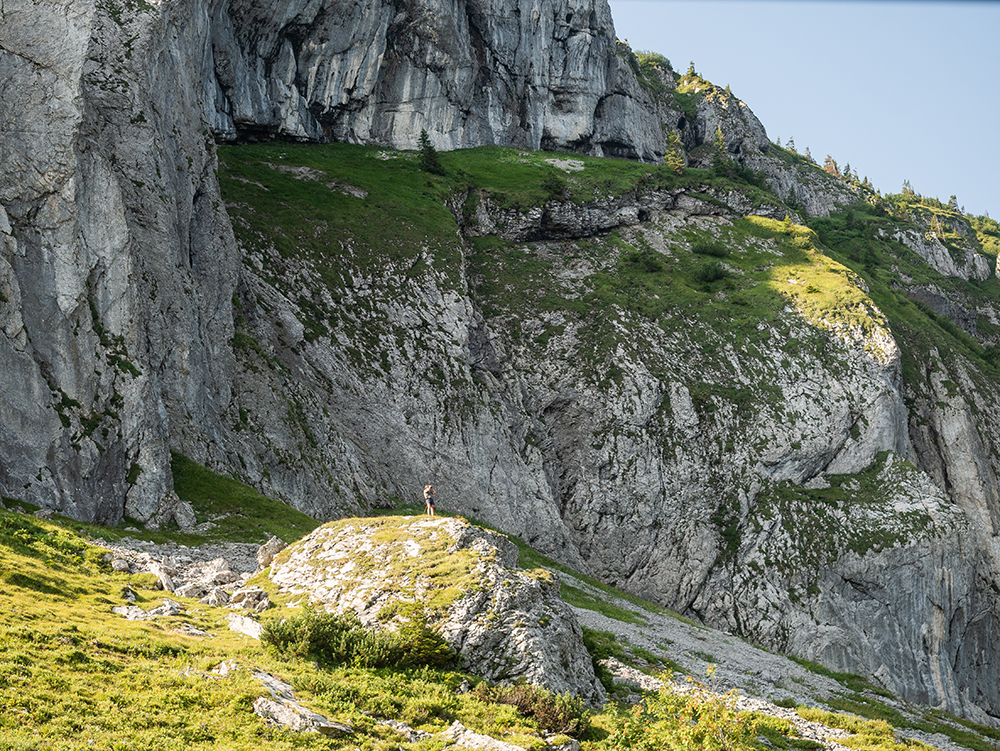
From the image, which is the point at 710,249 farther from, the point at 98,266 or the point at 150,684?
the point at 150,684

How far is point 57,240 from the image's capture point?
32562mm

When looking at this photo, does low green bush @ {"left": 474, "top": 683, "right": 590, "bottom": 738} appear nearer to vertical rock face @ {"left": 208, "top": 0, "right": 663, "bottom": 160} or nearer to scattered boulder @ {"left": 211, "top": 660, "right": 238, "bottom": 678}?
scattered boulder @ {"left": 211, "top": 660, "right": 238, "bottom": 678}

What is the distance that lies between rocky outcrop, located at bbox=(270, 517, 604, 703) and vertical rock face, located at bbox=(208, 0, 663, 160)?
7009cm

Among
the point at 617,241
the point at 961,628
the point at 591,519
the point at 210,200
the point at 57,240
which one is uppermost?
the point at 617,241

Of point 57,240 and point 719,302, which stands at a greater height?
point 719,302

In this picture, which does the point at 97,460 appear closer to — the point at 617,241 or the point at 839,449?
the point at 839,449

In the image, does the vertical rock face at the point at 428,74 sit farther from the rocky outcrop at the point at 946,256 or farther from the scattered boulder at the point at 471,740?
the scattered boulder at the point at 471,740

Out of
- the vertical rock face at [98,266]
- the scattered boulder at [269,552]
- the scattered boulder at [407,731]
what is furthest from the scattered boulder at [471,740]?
the vertical rock face at [98,266]

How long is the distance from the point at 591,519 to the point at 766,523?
15746mm

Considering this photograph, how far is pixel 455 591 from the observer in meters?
19.4

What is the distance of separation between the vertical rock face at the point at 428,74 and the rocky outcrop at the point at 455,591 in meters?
70.1

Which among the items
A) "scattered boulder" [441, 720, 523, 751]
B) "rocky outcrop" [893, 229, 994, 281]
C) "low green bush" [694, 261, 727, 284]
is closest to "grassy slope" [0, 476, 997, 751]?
"scattered boulder" [441, 720, 523, 751]

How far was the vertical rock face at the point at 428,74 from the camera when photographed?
88125 mm

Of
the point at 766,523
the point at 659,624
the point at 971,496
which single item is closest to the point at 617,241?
the point at 766,523
